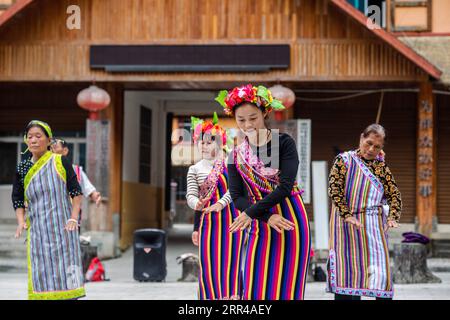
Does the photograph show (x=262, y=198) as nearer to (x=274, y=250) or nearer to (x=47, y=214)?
(x=274, y=250)

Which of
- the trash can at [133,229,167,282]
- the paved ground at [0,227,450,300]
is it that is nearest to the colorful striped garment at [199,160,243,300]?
the paved ground at [0,227,450,300]

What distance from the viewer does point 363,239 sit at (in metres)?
8.05

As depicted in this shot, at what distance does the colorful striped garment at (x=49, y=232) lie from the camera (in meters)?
8.04

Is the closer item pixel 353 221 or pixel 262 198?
pixel 262 198

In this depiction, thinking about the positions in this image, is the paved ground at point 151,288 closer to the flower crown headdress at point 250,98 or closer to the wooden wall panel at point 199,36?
the wooden wall panel at point 199,36

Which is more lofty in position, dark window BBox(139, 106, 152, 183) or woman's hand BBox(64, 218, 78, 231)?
dark window BBox(139, 106, 152, 183)

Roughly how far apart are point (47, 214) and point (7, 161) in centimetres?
1310

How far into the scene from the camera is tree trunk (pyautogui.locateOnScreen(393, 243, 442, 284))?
1416cm

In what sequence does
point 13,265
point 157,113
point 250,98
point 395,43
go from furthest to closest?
1. point 157,113
2. point 13,265
3. point 395,43
4. point 250,98

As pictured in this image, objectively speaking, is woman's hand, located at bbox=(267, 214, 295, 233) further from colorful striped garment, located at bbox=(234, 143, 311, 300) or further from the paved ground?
the paved ground

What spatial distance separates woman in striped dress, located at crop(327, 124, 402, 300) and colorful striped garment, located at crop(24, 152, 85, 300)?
218 centimetres

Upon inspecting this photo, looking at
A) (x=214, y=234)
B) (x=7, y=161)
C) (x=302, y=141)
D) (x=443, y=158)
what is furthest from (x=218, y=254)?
(x=7, y=161)
